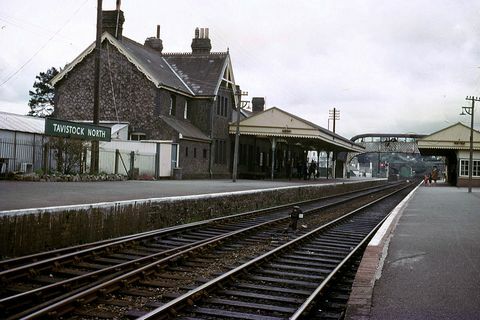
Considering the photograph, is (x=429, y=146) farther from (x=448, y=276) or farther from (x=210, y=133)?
(x=448, y=276)

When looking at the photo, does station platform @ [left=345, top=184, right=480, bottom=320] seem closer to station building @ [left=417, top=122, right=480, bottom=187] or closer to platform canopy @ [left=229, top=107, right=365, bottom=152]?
platform canopy @ [left=229, top=107, right=365, bottom=152]

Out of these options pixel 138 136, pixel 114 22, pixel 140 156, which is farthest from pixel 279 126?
pixel 114 22

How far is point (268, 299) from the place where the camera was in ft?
21.7

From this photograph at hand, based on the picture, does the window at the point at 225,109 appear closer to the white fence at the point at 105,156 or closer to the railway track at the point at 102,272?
the white fence at the point at 105,156

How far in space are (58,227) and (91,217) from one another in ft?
3.24

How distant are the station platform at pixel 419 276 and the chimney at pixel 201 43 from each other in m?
31.8

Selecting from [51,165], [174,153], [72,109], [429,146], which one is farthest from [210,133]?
[429,146]

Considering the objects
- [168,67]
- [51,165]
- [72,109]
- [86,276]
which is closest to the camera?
[86,276]

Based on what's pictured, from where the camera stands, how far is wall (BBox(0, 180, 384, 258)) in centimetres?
891

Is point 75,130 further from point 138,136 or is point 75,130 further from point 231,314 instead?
point 231,314

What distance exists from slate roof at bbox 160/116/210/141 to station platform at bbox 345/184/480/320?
21597 mm

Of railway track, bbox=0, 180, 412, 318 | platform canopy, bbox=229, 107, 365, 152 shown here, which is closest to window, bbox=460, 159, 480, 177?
platform canopy, bbox=229, 107, 365, 152

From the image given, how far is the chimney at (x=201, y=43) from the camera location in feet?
138

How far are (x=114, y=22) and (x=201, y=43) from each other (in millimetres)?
9417
